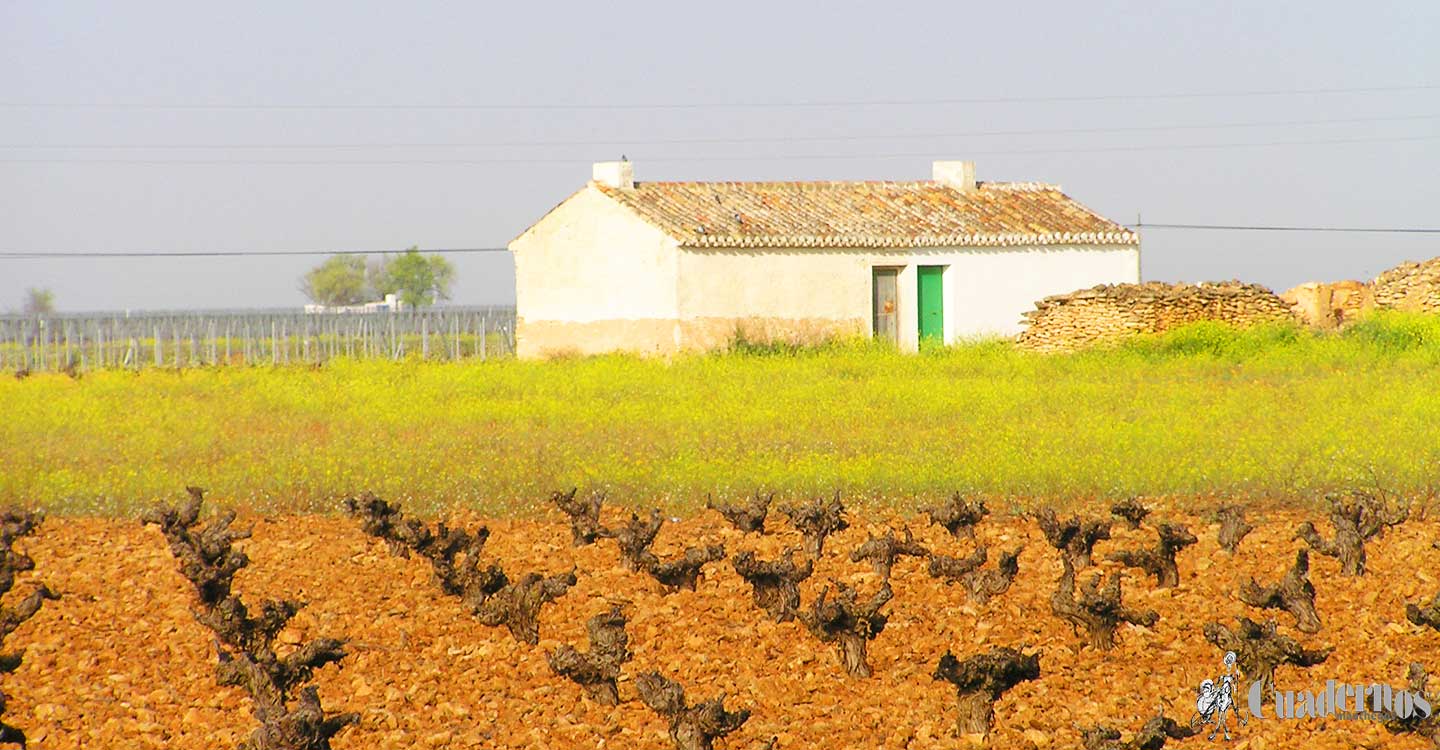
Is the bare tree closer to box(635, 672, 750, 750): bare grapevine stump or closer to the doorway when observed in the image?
box(635, 672, 750, 750): bare grapevine stump

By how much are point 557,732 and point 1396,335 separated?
21718mm

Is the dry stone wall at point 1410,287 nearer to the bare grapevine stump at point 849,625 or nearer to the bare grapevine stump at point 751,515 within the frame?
the bare grapevine stump at point 751,515

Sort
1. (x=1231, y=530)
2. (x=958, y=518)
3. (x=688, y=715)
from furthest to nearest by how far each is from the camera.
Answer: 1. (x=958, y=518)
2. (x=1231, y=530)
3. (x=688, y=715)

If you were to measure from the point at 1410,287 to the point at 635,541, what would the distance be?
25983 millimetres

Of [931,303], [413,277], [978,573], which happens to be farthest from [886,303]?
[413,277]

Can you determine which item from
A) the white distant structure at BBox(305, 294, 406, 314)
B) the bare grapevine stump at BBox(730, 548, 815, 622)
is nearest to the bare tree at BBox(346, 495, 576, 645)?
the bare grapevine stump at BBox(730, 548, 815, 622)

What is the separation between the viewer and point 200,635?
8.42 metres

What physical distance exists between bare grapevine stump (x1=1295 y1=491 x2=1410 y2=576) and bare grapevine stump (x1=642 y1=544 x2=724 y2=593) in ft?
11.4

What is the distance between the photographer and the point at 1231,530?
32.5ft

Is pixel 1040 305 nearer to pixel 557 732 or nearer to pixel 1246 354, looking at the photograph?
pixel 1246 354

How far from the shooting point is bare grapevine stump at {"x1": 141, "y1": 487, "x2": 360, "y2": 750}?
6.18 m

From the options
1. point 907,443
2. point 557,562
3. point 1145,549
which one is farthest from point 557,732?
point 907,443

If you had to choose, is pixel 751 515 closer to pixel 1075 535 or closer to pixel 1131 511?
pixel 1075 535

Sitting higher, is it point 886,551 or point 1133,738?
point 886,551
